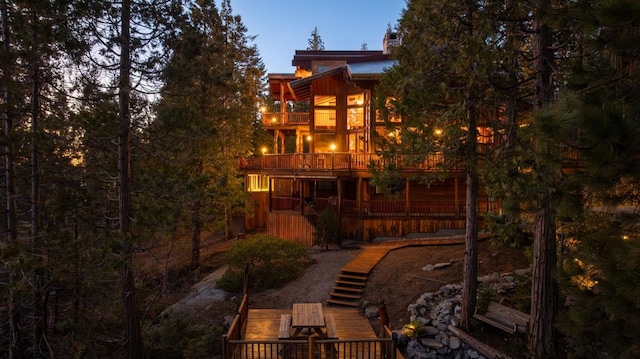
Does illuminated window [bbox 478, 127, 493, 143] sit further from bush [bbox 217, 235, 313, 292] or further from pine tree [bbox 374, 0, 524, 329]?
bush [bbox 217, 235, 313, 292]

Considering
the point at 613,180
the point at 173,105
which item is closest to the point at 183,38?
the point at 173,105

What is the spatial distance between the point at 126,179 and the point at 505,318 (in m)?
10.4

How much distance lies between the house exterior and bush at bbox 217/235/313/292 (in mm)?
3853

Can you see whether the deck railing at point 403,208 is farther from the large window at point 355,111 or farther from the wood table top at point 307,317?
the wood table top at point 307,317

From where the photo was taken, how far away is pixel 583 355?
5.18m

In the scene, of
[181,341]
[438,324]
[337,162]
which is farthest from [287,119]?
[438,324]

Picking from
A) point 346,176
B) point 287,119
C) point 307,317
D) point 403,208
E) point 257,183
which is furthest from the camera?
point 257,183

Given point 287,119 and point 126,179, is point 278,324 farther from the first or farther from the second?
point 287,119

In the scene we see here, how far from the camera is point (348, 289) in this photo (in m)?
13.8

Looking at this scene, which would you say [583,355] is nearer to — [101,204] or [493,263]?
[493,263]

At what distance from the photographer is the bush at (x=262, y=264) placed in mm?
15273

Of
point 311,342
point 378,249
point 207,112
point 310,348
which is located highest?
point 207,112

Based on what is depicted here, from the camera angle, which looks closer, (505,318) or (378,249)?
(505,318)

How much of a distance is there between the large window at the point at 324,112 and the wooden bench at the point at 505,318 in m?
16.9
